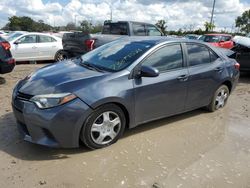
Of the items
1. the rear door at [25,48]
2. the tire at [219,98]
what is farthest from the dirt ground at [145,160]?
the rear door at [25,48]

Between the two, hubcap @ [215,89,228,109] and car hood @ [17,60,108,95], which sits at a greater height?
car hood @ [17,60,108,95]

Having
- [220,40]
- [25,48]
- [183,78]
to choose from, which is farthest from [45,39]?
[220,40]

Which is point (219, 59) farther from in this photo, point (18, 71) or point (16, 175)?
point (18, 71)

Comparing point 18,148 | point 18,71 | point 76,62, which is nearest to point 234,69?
point 76,62

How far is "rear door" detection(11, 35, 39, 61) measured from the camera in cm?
1110

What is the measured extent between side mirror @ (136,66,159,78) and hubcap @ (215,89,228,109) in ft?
7.26

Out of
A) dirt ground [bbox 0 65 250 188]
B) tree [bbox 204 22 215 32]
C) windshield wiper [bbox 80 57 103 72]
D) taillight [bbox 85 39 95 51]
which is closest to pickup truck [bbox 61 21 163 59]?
taillight [bbox 85 39 95 51]

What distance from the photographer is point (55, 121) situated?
3.42 meters

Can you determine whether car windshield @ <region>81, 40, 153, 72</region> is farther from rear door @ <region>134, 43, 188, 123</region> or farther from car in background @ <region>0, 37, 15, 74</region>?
car in background @ <region>0, 37, 15, 74</region>

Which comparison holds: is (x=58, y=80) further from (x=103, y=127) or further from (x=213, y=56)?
(x=213, y=56)

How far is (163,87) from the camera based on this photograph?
4.32m

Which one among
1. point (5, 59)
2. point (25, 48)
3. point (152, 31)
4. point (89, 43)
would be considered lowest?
point (5, 59)

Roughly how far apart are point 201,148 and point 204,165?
1.62 feet

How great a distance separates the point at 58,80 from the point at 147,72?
47.8 inches
